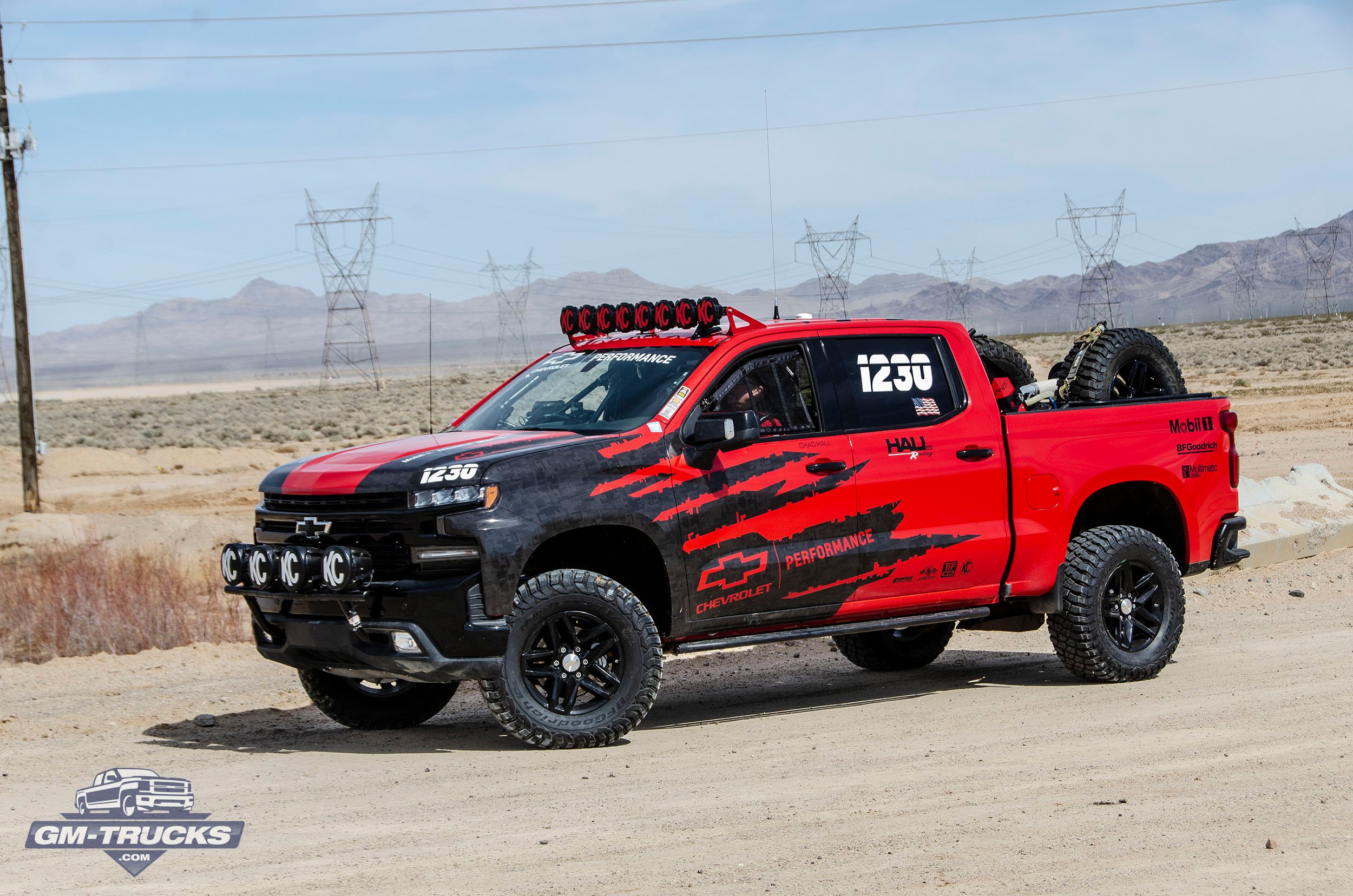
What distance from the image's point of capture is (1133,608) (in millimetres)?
8570

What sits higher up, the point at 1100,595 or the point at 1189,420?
the point at 1189,420

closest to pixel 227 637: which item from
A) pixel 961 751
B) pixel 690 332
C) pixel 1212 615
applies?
pixel 690 332


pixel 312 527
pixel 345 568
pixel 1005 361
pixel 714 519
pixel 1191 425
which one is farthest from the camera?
pixel 1005 361

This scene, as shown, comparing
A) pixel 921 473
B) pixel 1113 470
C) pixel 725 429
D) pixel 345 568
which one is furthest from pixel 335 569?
pixel 1113 470

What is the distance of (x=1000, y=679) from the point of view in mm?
9086

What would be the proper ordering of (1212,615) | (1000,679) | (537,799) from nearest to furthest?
(537,799) < (1000,679) < (1212,615)

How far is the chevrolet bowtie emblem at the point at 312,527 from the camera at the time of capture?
678 cm

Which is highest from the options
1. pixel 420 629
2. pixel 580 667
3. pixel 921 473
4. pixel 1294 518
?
pixel 921 473

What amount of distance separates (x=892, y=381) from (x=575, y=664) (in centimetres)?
240

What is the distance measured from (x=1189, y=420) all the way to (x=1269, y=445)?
17.9m

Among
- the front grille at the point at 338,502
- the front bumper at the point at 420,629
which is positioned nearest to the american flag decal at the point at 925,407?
the front bumper at the point at 420,629

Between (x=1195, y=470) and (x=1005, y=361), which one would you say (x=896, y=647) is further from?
(x=1195, y=470)

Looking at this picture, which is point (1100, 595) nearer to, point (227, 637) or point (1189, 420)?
point (1189, 420)

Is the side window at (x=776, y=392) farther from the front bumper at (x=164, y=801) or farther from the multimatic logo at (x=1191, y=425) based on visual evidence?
the front bumper at (x=164, y=801)
